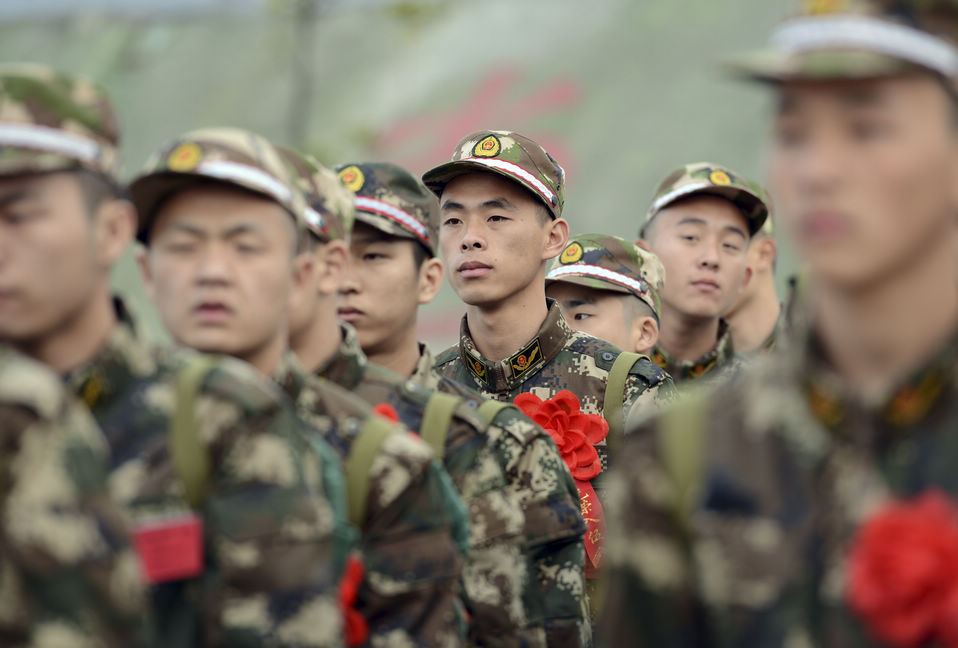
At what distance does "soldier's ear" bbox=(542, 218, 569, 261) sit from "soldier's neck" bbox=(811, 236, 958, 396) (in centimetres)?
449

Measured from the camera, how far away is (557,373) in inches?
298

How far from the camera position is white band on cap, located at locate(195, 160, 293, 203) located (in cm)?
438

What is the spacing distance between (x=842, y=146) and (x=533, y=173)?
448cm

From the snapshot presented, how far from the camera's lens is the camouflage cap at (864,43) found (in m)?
3.10

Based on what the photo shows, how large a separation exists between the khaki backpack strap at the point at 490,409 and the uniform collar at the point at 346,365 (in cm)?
64

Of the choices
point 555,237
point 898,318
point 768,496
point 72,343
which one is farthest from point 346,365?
point 898,318

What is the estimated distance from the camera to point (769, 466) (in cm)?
317

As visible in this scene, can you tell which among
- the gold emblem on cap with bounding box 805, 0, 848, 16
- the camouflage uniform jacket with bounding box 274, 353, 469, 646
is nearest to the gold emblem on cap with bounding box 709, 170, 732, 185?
the camouflage uniform jacket with bounding box 274, 353, 469, 646

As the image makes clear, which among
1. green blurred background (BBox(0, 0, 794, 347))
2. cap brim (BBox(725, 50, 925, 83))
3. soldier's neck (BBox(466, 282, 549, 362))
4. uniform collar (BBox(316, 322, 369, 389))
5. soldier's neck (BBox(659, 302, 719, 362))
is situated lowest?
cap brim (BBox(725, 50, 925, 83))

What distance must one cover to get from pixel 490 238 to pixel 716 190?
8.08 feet

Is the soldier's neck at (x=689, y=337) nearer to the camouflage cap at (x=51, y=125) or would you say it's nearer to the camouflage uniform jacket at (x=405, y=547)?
the camouflage uniform jacket at (x=405, y=547)

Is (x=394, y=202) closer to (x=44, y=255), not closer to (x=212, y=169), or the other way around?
(x=212, y=169)

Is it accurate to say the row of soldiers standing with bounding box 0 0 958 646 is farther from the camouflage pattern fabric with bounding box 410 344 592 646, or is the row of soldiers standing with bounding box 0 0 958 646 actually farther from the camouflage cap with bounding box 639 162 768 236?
the camouflage cap with bounding box 639 162 768 236

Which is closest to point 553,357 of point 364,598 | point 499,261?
point 499,261
